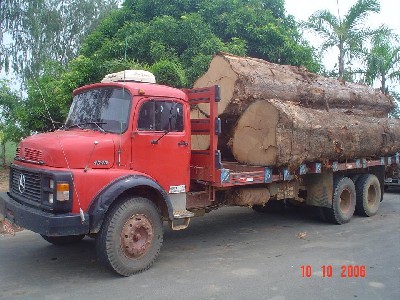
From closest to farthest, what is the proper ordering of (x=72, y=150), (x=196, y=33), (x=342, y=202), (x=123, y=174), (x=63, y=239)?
1. (x=72, y=150)
2. (x=123, y=174)
3. (x=63, y=239)
4. (x=342, y=202)
5. (x=196, y=33)

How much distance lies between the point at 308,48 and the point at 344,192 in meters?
7.96

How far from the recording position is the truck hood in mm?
4523

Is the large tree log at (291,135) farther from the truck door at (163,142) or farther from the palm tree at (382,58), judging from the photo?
the palm tree at (382,58)

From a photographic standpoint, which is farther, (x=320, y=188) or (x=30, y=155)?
(x=320, y=188)

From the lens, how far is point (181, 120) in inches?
219

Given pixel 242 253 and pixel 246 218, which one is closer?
pixel 242 253

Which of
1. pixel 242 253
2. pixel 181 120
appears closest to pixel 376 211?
pixel 242 253

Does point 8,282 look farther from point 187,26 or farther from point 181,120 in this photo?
point 187,26

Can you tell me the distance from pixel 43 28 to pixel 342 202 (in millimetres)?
22901

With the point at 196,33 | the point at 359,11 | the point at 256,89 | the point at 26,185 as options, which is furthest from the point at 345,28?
the point at 26,185

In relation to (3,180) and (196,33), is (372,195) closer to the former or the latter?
(196,33)

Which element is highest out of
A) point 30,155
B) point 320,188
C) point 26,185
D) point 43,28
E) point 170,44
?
point 43,28

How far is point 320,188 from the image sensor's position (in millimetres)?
7695
